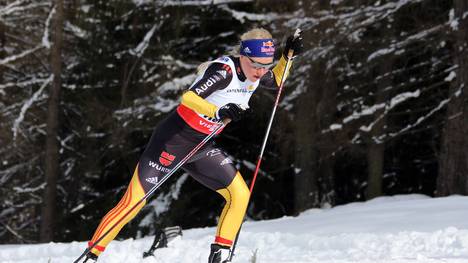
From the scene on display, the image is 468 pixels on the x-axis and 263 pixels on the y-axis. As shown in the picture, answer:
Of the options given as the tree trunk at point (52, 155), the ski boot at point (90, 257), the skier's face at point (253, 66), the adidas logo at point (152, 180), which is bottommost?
the tree trunk at point (52, 155)

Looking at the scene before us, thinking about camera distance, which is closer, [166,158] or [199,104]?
[199,104]

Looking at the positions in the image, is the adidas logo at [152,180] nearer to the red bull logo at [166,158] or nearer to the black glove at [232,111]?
the red bull logo at [166,158]

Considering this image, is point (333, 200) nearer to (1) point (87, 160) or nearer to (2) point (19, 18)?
(1) point (87, 160)

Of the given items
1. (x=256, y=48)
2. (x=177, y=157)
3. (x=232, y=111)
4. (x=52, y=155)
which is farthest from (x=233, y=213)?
(x=52, y=155)

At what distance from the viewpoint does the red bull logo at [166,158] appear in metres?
5.79

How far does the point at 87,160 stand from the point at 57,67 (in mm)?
2295

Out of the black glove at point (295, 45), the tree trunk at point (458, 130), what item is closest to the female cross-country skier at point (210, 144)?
the black glove at point (295, 45)

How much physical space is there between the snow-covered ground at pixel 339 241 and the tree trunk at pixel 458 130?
1435 mm

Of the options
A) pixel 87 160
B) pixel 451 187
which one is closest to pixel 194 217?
pixel 87 160

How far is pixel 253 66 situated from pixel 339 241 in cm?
233

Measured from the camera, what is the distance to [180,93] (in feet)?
47.3

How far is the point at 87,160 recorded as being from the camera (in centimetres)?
1770

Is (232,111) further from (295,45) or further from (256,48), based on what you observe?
(295,45)

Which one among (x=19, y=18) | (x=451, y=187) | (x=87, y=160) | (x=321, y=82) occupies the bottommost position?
(x=87, y=160)
